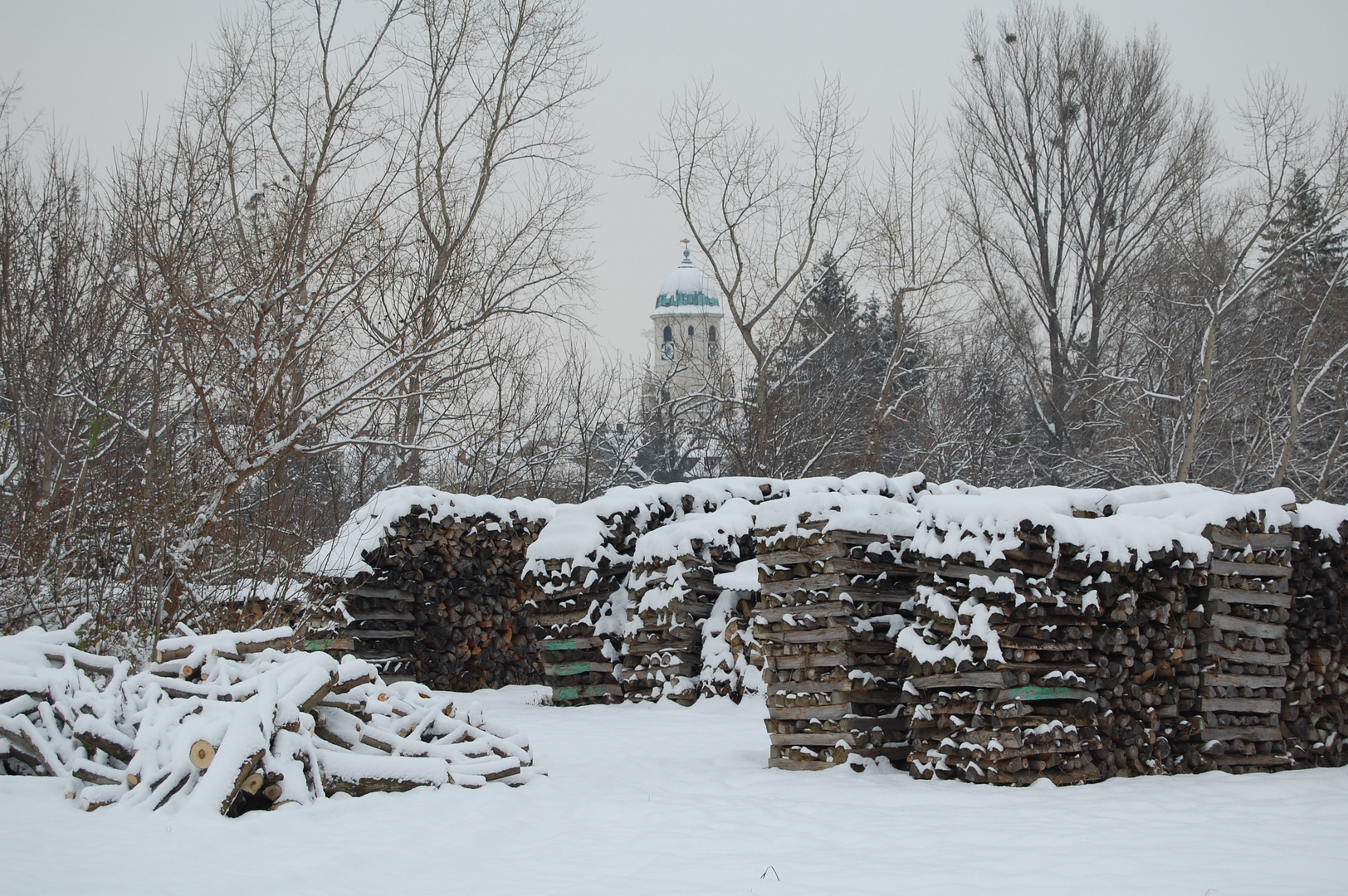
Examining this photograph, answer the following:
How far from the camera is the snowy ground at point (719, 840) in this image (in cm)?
445

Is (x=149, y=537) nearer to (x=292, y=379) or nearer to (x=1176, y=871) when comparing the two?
(x=292, y=379)

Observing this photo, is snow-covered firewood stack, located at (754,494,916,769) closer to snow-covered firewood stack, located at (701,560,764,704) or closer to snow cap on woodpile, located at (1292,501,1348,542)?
snow-covered firewood stack, located at (701,560,764,704)

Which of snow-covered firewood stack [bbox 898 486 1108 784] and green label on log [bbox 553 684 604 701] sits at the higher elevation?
snow-covered firewood stack [bbox 898 486 1108 784]

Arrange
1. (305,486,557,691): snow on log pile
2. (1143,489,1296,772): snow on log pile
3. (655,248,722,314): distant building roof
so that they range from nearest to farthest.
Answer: (1143,489,1296,772): snow on log pile < (305,486,557,691): snow on log pile < (655,248,722,314): distant building roof

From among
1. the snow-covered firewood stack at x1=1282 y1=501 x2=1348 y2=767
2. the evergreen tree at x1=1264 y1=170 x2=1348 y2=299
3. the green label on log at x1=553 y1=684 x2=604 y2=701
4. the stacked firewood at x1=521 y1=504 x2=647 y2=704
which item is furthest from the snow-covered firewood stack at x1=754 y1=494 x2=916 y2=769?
the evergreen tree at x1=1264 y1=170 x2=1348 y2=299

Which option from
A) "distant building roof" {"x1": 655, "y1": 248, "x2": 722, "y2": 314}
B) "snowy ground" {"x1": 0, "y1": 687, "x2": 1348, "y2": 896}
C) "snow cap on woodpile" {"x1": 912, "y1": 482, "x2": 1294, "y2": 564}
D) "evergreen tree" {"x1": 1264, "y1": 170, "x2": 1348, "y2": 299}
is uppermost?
"distant building roof" {"x1": 655, "y1": 248, "x2": 722, "y2": 314}

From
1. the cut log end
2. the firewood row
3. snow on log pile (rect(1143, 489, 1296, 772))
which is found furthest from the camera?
the firewood row

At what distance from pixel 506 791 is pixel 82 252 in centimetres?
827

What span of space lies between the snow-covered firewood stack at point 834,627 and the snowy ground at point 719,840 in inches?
12.3

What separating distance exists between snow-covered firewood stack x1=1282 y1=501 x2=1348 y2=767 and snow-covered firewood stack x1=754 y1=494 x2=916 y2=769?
2943mm

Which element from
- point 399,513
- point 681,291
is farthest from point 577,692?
point 681,291

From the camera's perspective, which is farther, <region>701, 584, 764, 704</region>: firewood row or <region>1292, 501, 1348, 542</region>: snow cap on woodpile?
<region>701, 584, 764, 704</region>: firewood row

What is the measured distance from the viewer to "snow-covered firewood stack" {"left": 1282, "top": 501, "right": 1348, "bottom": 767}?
8.05 meters

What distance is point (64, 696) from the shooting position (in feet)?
20.3
